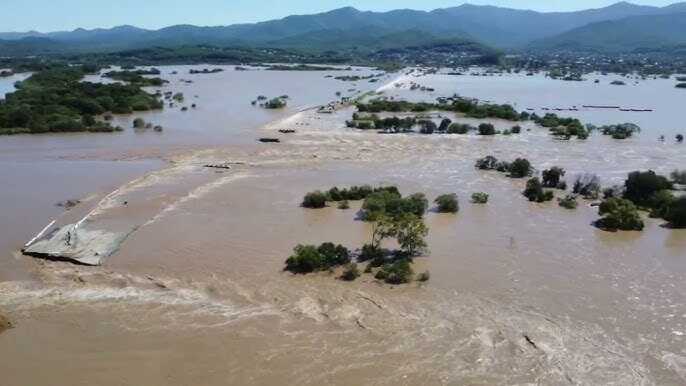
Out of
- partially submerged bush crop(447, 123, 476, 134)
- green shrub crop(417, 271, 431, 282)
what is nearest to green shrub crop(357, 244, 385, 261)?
green shrub crop(417, 271, 431, 282)

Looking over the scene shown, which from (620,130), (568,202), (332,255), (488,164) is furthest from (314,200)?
(620,130)

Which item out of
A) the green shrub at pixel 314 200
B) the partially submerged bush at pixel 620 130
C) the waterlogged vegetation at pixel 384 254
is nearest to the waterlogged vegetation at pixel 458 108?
the partially submerged bush at pixel 620 130

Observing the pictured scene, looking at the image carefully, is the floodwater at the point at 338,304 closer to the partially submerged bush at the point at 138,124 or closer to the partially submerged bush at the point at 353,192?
the partially submerged bush at the point at 353,192

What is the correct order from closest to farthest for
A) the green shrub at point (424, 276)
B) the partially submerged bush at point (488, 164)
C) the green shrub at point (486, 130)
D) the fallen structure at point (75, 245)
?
the green shrub at point (424, 276), the fallen structure at point (75, 245), the partially submerged bush at point (488, 164), the green shrub at point (486, 130)

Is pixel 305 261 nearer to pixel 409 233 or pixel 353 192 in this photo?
pixel 409 233

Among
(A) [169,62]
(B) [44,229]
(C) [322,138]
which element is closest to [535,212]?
(B) [44,229]

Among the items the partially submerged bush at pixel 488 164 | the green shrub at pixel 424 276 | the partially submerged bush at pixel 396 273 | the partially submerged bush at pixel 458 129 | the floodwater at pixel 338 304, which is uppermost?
the partially submerged bush at pixel 458 129
